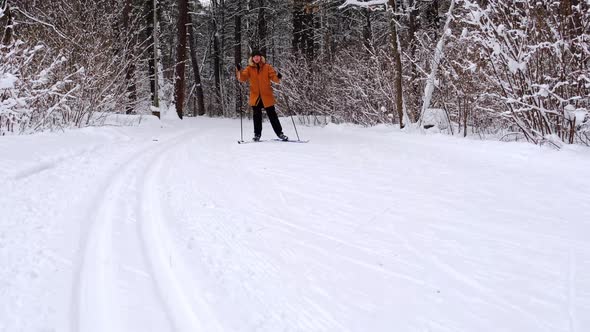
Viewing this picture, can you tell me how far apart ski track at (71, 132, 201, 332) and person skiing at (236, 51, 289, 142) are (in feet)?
15.0

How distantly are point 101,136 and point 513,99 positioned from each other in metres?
7.20

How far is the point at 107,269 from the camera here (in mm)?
2186

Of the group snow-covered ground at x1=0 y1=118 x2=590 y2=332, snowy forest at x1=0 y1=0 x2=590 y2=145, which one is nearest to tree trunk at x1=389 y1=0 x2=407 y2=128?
snowy forest at x1=0 y1=0 x2=590 y2=145

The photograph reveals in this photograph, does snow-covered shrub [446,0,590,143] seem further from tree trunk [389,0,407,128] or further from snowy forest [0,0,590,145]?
tree trunk [389,0,407,128]

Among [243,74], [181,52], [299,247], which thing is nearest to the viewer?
[299,247]

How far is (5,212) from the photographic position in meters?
3.03

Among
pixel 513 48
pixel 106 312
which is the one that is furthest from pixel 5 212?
pixel 513 48

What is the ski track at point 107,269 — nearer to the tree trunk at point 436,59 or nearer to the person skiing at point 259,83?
the person skiing at point 259,83

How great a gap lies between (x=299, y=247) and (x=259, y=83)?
19.7ft

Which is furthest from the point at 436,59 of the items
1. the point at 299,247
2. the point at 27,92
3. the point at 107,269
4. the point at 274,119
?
the point at 27,92

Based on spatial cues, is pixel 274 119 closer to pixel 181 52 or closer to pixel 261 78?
pixel 261 78

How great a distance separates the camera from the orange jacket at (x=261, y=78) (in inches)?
315

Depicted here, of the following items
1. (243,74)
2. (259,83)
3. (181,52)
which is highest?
(181,52)

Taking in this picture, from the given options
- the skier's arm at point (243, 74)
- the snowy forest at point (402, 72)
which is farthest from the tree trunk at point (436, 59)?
the skier's arm at point (243, 74)
